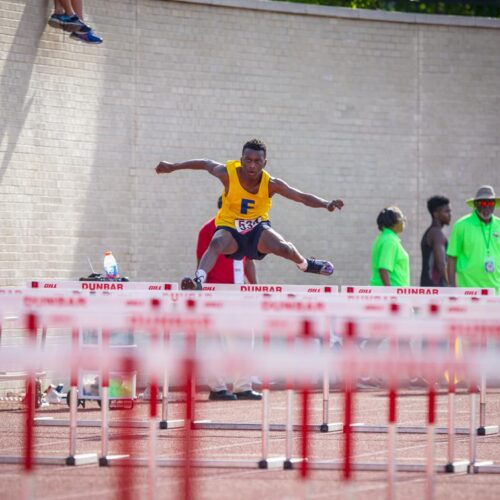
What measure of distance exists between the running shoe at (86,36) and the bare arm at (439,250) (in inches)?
196

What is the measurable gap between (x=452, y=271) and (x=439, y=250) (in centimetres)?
177

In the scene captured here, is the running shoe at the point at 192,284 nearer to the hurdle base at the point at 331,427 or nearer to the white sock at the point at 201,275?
the white sock at the point at 201,275

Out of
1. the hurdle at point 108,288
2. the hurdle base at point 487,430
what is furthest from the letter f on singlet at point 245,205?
the hurdle base at point 487,430

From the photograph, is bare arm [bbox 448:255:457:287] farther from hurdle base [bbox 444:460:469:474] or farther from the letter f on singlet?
hurdle base [bbox 444:460:469:474]

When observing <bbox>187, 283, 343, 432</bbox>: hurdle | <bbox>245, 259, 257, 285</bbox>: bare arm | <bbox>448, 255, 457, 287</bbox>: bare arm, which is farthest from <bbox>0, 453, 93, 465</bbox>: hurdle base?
<bbox>448, 255, 457, 287</bbox>: bare arm

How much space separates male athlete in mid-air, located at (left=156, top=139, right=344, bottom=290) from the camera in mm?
14062

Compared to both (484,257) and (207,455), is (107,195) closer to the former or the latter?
(484,257)

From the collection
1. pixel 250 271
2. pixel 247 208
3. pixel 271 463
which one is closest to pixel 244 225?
pixel 247 208

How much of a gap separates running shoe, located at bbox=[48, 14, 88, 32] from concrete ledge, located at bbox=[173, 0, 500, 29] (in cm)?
234

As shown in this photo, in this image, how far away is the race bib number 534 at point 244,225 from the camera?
46.5 ft

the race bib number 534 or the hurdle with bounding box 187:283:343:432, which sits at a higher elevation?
the race bib number 534

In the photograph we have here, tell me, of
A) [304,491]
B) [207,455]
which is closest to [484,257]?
[207,455]

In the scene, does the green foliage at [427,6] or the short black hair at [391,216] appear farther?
the green foliage at [427,6]

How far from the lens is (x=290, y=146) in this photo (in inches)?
811
